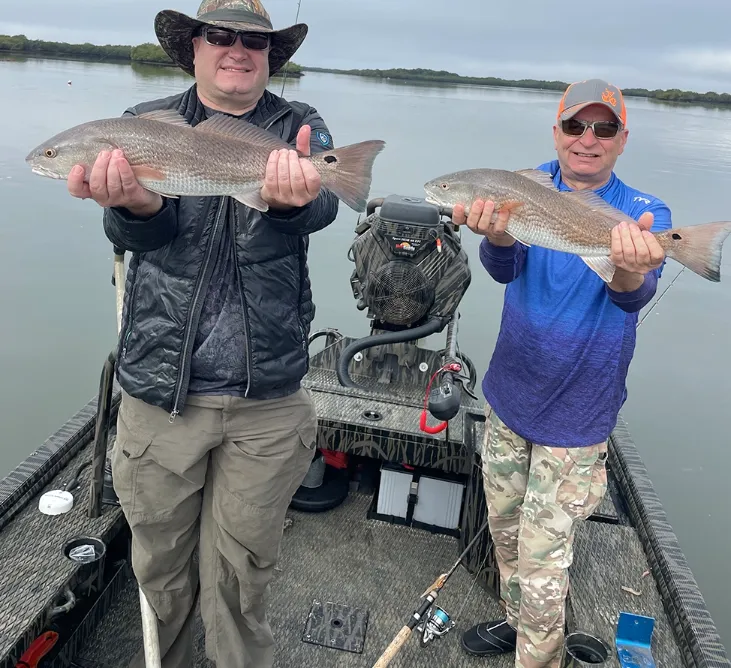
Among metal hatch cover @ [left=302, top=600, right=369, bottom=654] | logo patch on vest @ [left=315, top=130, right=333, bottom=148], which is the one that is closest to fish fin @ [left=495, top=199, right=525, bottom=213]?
logo patch on vest @ [left=315, top=130, right=333, bottom=148]

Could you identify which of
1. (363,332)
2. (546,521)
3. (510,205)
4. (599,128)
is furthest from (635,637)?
(363,332)

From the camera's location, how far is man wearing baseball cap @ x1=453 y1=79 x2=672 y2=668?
243 centimetres

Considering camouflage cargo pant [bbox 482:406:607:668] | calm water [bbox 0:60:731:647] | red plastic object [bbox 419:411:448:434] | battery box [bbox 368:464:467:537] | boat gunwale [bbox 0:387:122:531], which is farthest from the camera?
calm water [bbox 0:60:731:647]

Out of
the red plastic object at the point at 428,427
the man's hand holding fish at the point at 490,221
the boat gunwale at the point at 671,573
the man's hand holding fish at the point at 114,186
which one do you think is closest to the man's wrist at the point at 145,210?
the man's hand holding fish at the point at 114,186

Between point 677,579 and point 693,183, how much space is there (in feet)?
60.8

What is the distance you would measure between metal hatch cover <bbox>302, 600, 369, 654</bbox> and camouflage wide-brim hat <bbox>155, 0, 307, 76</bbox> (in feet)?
8.73

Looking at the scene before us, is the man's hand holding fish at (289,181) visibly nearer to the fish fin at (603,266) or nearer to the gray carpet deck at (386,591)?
the fish fin at (603,266)

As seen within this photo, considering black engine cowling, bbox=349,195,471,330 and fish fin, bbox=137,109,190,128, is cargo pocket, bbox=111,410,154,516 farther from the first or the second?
black engine cowling, bbox=349,195,471,330

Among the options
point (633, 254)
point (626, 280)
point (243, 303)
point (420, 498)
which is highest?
point (633, 254)

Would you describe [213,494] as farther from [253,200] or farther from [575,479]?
[575,479]

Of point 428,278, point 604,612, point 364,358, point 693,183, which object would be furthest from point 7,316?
point 693,183

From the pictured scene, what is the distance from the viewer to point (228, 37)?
215cm

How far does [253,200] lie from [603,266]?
1.28 m

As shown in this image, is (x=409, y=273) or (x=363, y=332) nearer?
(x=409, y=273)
